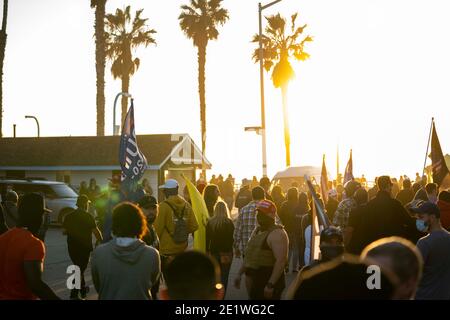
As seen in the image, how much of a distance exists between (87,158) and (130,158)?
88.3 ft

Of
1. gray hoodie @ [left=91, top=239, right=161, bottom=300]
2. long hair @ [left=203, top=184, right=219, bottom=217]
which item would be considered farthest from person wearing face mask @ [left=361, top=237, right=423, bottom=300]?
long hair @ [left=203, top=184, right=219, bottom=217]

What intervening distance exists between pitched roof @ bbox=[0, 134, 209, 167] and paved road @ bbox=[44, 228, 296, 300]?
17.1m

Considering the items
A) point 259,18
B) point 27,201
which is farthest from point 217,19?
point 27,201

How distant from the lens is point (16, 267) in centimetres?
564

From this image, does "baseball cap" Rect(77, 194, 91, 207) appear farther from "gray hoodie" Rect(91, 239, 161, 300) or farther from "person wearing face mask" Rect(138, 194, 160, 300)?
"gray hoodie" Rect(91, 239, 161, 300)

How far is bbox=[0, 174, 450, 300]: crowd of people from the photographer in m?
3.69

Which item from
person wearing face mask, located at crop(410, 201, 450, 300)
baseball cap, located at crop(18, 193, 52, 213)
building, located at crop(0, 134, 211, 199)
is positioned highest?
building, located at crop(0, 134, 211, 199)

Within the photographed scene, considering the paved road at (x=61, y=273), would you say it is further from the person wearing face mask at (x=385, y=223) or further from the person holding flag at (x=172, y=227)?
the person wearing face mask at (x=385, y=223)

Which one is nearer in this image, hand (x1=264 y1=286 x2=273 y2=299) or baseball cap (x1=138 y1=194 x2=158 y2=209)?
hand (x1=264 y1=286 x2=273 y2=299)

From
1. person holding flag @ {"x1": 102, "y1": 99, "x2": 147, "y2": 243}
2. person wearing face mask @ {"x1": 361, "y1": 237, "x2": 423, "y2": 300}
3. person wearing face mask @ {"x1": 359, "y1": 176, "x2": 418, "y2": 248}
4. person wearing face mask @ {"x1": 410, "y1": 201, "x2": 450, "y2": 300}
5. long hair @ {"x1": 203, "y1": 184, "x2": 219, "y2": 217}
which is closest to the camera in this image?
person wearing face mask @ {"x1": 361, "y1": 237, "x2": 423, "y2": 300}

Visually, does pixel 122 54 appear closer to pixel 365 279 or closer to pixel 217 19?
pixel 217 19

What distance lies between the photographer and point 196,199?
11133mm

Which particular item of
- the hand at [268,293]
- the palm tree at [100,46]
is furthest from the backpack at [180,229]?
the palm tree at [100,46]

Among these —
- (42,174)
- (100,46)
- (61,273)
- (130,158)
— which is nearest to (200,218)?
(130,158)
